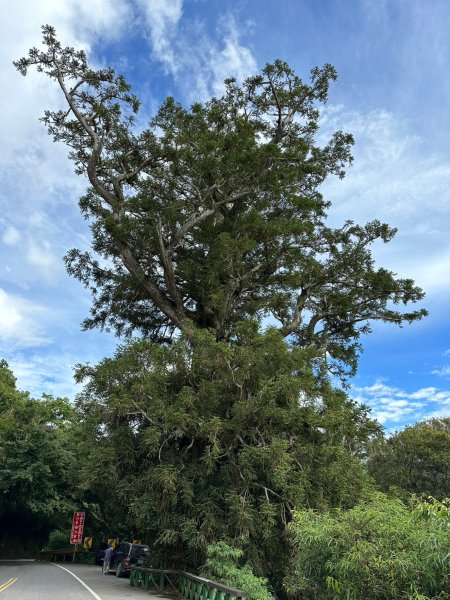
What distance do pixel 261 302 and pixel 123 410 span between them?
25.0 ft

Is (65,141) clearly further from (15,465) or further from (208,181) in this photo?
(15,465)

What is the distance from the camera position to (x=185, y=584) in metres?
13.2

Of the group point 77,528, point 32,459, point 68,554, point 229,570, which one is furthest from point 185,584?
point 68,554

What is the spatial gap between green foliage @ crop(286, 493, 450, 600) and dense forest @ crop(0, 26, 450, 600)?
27 mm

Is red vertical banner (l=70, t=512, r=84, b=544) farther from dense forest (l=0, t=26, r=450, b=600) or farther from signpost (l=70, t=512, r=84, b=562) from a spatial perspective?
dense forest (l=0, t=26, r=450, b=600)

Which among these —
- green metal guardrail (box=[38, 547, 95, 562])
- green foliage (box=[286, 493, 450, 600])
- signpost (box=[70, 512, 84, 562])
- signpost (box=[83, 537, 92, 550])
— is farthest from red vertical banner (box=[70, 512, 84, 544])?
green foliage (box=[286, 493, 450, 600])

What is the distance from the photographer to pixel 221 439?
1450 cm

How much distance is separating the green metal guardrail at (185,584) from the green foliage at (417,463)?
71.0 ft

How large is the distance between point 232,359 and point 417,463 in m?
25.2

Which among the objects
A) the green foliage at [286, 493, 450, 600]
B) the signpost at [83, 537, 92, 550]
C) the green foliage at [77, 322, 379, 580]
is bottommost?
the signpost at [83, 537, 92, 550]

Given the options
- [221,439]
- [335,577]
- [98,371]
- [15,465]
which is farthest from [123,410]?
[15,465]

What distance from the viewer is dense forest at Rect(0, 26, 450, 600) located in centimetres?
1255

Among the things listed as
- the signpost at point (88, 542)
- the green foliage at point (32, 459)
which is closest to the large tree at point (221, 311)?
the green foliage at point (32, 459)

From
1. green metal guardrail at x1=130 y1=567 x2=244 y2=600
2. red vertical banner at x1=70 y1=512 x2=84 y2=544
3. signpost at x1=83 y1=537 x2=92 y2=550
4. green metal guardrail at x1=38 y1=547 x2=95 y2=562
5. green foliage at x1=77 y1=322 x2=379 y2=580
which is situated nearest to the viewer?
green metal guardrail at x1=130 y1=567 x2=244 y2=600
